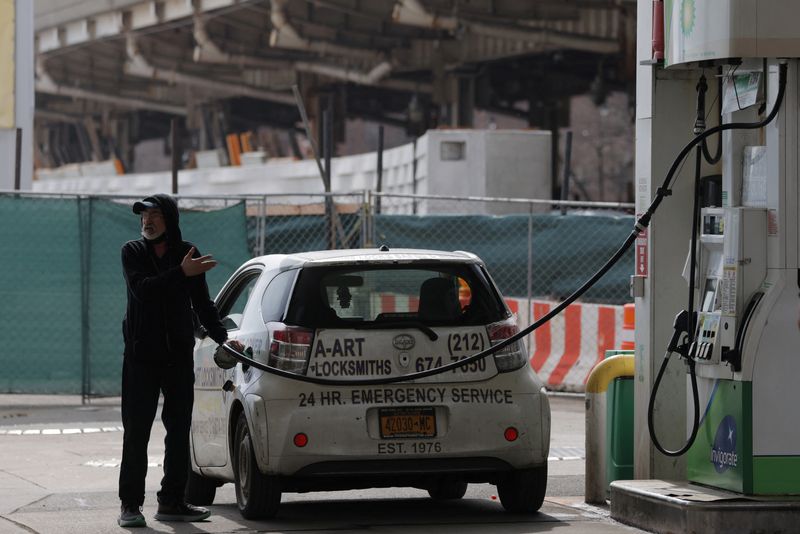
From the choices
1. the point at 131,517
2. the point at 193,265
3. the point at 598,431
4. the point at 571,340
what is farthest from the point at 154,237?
the point at 571,340

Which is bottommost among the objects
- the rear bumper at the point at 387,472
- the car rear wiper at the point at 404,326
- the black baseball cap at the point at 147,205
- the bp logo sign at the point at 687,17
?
the rear bumper at the point at 387,472

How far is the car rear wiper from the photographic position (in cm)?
889

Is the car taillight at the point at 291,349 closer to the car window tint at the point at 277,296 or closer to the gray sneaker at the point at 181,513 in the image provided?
the car window tint at the point at 277,296

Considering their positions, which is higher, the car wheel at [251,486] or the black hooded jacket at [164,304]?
the black hooded jacket at [164,304]

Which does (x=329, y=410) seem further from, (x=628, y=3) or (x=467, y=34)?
(x=467, y=34)

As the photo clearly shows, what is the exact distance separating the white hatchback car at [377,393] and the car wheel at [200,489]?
959mm

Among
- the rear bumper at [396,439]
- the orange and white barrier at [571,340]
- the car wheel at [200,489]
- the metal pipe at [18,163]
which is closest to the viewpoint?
the rear bumper at [396,439]

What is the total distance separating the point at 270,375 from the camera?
882cm

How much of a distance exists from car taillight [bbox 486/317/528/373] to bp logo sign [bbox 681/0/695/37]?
6.18 ft

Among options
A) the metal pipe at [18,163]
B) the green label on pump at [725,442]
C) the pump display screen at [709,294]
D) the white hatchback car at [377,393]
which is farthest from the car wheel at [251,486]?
the metal pipe at [18,163]

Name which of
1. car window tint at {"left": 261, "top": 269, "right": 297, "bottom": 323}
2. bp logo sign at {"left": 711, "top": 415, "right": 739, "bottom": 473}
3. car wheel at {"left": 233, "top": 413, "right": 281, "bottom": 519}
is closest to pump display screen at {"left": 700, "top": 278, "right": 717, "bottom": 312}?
bp logo sign at {"left": 711, "top": 415, "right": 739, "bottom": 473}

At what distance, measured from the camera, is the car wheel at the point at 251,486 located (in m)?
8.85

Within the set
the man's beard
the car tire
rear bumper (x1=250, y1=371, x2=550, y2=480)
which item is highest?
the man's beard

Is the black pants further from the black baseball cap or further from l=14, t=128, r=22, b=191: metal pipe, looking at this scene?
l=14, t=128, r=22, b=191: metal pipe
